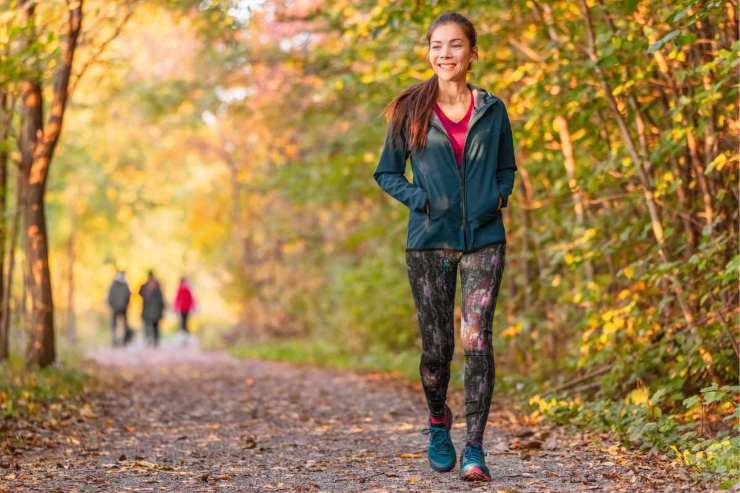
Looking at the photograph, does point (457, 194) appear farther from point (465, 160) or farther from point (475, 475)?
point (475, 475)

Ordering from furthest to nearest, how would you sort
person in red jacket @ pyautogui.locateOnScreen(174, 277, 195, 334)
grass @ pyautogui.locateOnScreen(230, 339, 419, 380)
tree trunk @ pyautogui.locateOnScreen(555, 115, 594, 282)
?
person in red jacket @ pyautogui.locateOnScreen(174, 277, 195, 334)
grass @ pyautogui.locateOnScreen(230, 339, 419, 380)
tree trunk @ pyautogui.locateOnScreen(555, 115, 594, 282)

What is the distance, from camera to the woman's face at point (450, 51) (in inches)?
192

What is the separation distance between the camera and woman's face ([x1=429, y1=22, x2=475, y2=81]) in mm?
4887

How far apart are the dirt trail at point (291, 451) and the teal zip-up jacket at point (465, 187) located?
1208 mm

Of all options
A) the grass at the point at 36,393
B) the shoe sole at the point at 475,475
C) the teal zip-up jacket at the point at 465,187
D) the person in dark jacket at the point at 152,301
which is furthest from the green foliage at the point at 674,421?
the person in dark jacket at the point at 152,301

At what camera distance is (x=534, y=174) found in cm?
1007

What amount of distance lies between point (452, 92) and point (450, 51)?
0.66 feet

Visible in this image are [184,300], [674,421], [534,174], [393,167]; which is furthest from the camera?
[184,300]

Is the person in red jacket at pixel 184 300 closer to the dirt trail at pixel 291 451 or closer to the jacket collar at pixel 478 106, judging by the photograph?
the dirt trail at pixel 291 451

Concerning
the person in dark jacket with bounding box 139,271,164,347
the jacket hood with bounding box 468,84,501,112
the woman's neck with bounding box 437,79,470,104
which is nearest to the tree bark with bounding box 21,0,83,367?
the woman's neck with bounding box 437,79,470,104

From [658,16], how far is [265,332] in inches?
751

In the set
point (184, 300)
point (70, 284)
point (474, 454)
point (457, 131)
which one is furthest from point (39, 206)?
point (70, 284)

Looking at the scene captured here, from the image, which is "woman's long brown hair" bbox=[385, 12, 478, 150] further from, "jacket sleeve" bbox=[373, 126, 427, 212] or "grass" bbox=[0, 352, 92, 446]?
"grass" bbox=[0, 352, 92, 446]

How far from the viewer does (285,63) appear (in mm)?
13867
